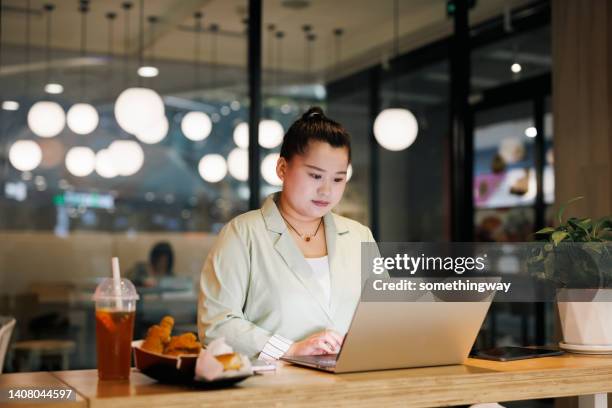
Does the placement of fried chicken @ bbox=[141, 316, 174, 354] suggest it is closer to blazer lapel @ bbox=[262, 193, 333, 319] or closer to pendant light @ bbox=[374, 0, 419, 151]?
blazer lapel @ bbox=[262, 193, 333, 319]

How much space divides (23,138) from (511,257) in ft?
14.1

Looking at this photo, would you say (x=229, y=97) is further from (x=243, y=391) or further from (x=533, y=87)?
(x=243, y=391)

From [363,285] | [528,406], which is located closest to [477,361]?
[363,285]

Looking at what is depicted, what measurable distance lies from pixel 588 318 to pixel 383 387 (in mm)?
1012

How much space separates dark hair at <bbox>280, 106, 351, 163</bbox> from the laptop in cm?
73

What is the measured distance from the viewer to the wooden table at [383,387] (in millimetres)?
1782

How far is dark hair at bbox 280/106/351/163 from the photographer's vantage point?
2.61 meters

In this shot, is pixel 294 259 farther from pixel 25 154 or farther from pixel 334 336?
pixel 25 154

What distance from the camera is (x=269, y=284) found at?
8.39 feet

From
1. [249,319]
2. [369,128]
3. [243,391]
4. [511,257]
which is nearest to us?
[243,391]

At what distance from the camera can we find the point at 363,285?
6.62 ft

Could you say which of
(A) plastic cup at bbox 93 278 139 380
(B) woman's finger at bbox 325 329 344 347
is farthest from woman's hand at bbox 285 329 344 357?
(A) plastic cup at bbox 93 278 139 380

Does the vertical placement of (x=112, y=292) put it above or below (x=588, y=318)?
above

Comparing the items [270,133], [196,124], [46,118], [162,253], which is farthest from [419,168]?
[46,118]
